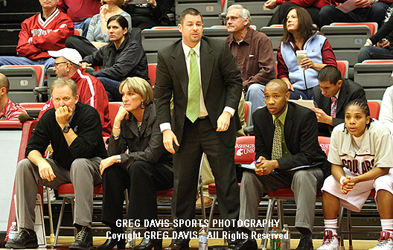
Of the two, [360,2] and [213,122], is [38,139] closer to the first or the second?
[213,122]

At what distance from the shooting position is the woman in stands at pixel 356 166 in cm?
355

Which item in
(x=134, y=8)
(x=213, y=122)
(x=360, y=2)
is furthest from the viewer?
(x=134, y=8)

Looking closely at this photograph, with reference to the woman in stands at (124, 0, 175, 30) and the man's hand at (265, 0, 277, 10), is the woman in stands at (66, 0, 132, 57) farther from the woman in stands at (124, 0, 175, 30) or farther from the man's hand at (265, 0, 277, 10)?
the man's hand at (265, 0, 277, 10)

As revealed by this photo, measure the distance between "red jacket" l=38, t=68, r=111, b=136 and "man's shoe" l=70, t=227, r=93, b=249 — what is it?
1.24 m

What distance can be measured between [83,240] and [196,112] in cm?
114

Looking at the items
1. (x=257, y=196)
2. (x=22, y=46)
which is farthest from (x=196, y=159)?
(x=22, y=46)

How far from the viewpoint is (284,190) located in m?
3.79

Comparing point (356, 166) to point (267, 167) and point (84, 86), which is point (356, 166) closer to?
point (267, 167)

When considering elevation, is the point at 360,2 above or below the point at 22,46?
above

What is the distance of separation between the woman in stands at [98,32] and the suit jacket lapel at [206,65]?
9.17 ft

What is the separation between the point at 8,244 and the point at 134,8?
415 centimetres

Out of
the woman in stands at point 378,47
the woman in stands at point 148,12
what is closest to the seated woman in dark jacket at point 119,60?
the woman in stands at point 148,12

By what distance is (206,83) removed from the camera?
3.55 m

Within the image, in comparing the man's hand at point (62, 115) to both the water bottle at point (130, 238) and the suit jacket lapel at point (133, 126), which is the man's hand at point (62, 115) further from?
the water bottle at point (130, 238)
